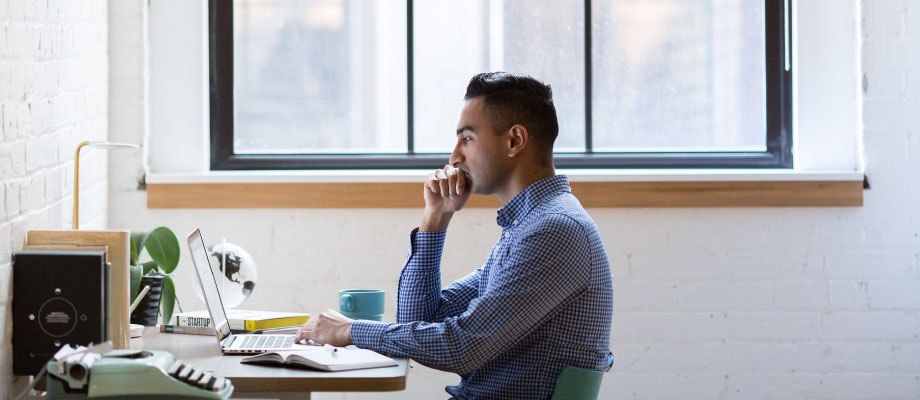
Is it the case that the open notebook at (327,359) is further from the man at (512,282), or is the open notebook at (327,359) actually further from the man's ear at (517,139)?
the man's ear at (517,139)

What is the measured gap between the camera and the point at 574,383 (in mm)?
1880

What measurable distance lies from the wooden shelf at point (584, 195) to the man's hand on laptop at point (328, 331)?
1006mm

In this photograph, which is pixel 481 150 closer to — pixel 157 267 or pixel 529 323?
pixel 529 323

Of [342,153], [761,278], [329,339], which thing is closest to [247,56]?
[342,153]

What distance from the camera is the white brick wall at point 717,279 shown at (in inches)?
120

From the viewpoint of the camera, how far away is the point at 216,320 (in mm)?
2057

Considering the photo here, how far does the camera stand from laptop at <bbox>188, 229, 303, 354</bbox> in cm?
198

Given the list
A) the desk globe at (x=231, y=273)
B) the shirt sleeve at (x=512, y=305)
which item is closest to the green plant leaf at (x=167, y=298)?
the desk globe at (x=231, y=273)

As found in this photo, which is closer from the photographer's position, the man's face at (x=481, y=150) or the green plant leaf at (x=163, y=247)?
the man's face at (x=481, y=150)

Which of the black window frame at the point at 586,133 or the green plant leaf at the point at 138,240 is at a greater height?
the black window frame at the point at 586,133

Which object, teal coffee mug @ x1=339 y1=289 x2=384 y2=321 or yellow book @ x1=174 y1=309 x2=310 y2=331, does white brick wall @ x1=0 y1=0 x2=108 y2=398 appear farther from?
teal coffee mug @ x1=339 y1=289 x2=384 y2=321

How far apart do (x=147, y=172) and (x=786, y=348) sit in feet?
6.56

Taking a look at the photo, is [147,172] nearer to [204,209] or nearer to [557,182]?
[204,209]

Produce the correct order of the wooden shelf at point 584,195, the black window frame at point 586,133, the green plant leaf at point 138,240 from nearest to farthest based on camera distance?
the green plant leaf at point 138,240
the wooden shelf at point 584,195
the black window frame at point 586,133
